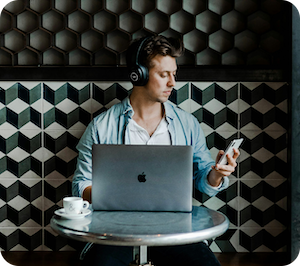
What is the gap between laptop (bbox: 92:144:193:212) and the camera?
1.37 meters

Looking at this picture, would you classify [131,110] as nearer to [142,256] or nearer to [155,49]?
[155,49]

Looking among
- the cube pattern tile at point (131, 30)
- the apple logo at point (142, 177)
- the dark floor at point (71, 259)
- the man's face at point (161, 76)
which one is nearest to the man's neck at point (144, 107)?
the man's face at point (161, 76)

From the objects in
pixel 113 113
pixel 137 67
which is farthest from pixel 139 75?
pixel 113 113

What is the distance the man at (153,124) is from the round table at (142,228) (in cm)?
31

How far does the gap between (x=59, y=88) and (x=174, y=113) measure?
84 cm

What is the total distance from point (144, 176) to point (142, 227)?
8.6 inches

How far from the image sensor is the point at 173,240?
116 cm

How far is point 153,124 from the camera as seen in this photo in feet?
6.63

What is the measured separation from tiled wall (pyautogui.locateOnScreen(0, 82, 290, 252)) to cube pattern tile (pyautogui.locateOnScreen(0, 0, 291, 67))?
0.74 feet

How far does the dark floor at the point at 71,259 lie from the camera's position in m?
2.17

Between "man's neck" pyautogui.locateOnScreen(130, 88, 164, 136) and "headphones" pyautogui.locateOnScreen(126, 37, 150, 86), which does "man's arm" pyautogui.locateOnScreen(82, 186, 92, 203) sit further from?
"headphones" pyautogui.locateOnScreen(126, 37, 150, 86)

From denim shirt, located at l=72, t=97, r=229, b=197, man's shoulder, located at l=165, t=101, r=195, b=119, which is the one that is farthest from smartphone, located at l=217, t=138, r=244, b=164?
man's shoulder, located at l=165, t=101, r=195, b=119

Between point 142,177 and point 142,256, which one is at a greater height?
point 142,177

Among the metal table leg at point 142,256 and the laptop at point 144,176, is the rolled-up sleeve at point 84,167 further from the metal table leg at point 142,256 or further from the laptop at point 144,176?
the metal table leg at point 142,256
